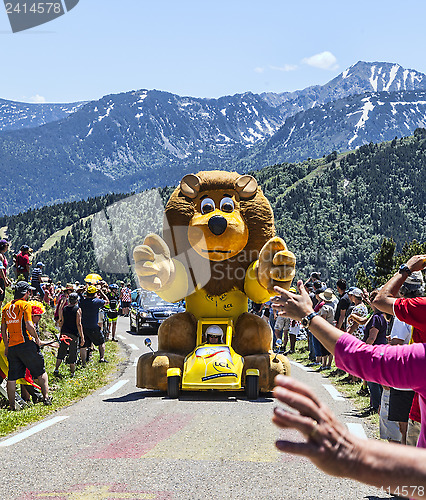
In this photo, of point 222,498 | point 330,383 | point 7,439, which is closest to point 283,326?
point 330,383

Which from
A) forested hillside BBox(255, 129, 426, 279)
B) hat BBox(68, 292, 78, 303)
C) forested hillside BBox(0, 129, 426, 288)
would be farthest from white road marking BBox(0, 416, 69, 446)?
forested hillside BBox(255, 129, 426, 279)

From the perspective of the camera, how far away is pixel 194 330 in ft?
36.6

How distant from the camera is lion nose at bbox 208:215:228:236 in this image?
10.7 m

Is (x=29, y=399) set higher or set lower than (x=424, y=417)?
lower

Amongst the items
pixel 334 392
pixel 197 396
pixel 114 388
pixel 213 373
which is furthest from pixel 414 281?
pixel 114 388

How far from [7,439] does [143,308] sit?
16.7 metres

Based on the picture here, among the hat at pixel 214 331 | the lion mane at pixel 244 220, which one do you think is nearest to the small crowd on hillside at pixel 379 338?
the hat at pixel 214 331

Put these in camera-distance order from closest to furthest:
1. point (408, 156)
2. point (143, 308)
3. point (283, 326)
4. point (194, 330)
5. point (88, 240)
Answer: point (194, 330), point (283, 326), point (143, 308), point (88, 240), point (408, 156)

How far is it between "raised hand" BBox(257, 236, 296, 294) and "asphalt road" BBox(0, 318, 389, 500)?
1.85 metres

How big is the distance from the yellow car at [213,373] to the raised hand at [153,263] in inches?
52.2

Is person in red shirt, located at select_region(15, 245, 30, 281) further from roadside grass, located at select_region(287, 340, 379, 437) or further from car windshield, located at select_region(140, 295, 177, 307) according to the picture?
roadside grass, located at select_region(287, 340, 379, 437)

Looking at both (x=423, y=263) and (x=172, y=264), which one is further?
(x=172, y=264)

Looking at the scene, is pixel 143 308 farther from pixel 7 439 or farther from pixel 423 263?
pixel 423 263

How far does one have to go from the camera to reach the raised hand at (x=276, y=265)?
31.6ft
